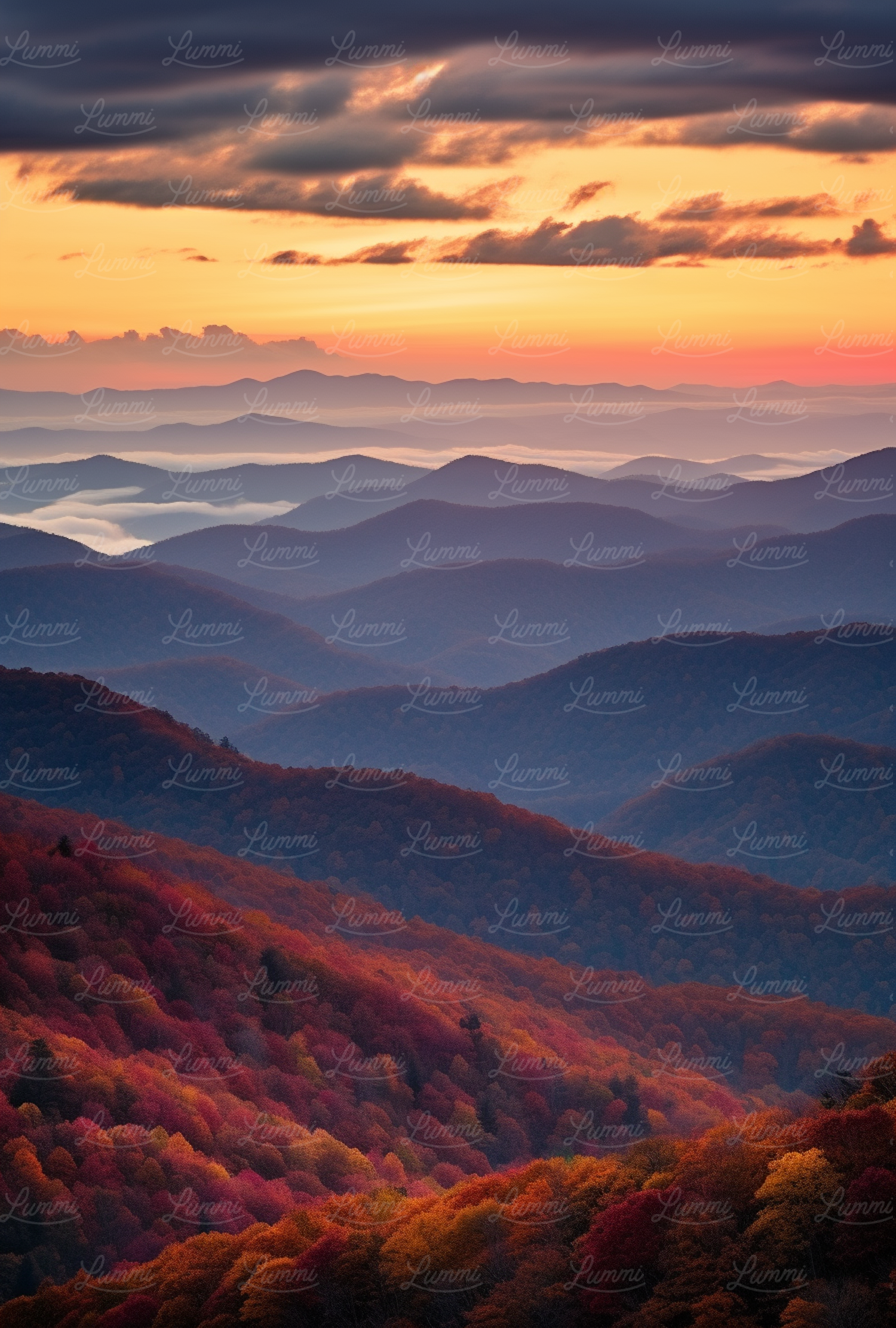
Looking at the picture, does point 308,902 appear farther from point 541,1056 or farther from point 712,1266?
point 712,1266

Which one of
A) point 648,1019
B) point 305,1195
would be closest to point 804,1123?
point 305,1195

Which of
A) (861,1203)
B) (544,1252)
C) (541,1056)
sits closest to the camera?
(861,1203)

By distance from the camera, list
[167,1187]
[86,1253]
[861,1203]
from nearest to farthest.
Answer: [861,1203]
[86,1253]
[167,1187]

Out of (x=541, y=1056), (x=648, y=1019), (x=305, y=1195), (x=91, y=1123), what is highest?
(x=91, y=1123)

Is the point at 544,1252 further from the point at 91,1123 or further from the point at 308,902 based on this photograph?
the point at 308,902

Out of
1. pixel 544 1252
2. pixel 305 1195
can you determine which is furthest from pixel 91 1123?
pixel 544 1252

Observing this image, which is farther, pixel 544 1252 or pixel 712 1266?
pixel 544 1252

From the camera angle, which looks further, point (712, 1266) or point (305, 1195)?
point (305, 1195)

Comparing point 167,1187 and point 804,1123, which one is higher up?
point 804,1123

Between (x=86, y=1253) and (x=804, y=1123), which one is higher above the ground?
(x=804, y=1123)
